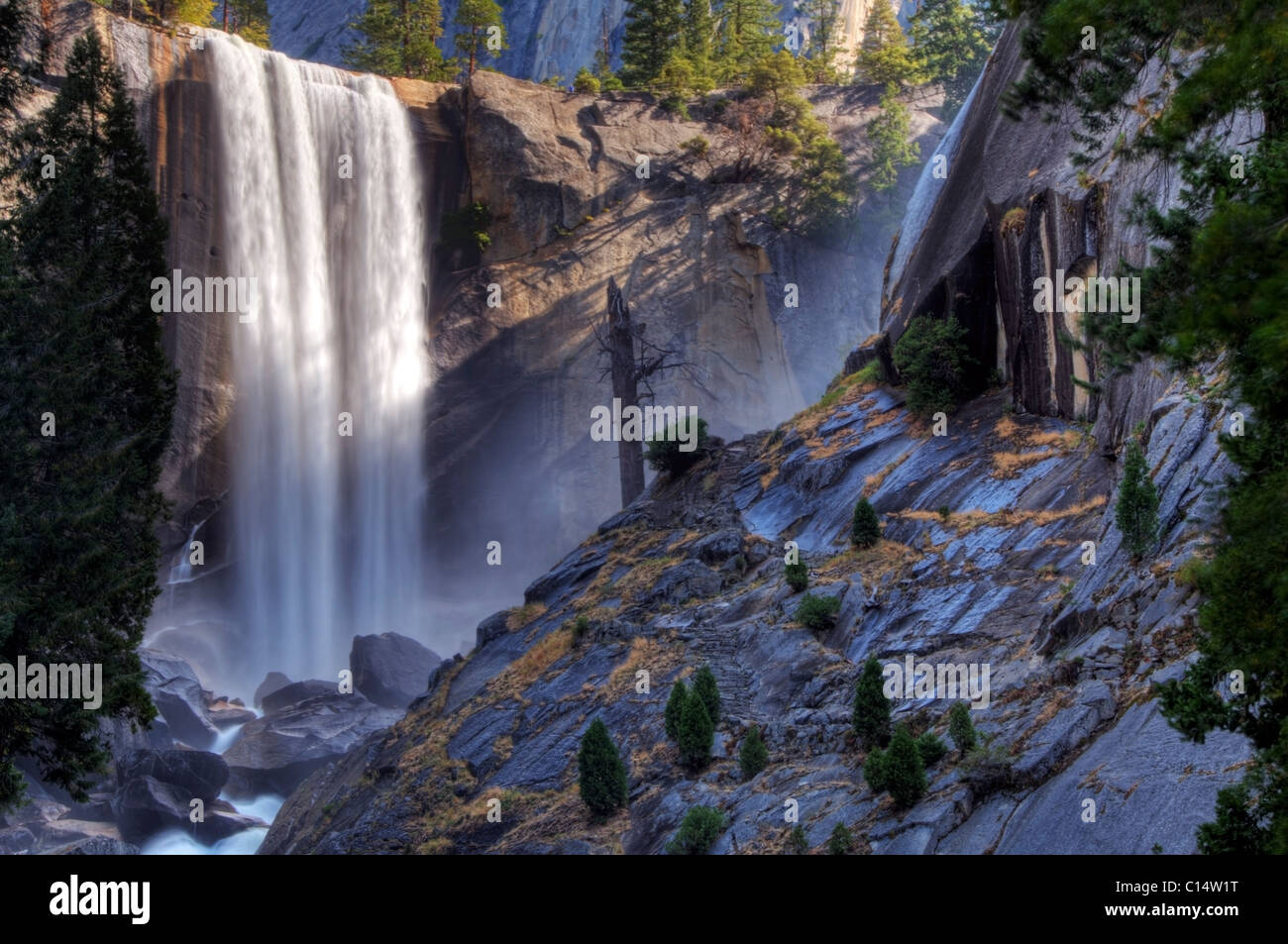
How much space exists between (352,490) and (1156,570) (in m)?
35.3

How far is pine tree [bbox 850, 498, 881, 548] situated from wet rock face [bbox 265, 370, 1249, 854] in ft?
1.07

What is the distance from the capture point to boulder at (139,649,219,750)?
3431 cm

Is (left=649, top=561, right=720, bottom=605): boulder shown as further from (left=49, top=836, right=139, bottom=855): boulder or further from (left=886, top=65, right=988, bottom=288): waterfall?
(left=49, top=836, right=139, bottom=855): boulder

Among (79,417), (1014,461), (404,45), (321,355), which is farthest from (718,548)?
(404,45)

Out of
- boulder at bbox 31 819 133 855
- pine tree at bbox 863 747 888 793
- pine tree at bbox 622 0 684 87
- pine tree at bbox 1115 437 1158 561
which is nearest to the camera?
pine tree at bbox 863 747 888 793

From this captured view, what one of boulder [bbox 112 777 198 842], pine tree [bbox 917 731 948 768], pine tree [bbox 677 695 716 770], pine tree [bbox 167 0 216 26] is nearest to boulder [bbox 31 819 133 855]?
boulder [bbox 112 777 198 842]

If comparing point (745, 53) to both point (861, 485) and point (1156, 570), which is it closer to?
point (861, 485)

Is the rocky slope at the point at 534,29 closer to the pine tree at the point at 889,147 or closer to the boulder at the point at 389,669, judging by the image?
the pine tree at the point at 889,147

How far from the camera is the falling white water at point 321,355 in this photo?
41406mm

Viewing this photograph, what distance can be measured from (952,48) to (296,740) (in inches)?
1806

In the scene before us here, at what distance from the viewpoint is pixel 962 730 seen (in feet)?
41.4

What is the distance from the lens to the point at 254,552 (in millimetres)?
41625
